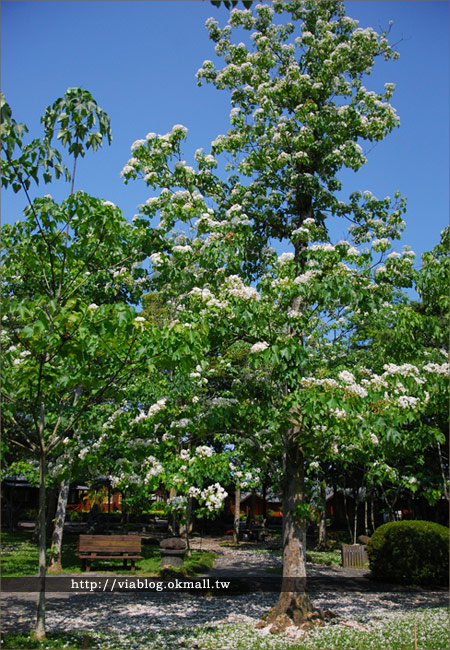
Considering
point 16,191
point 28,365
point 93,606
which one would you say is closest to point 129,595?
point 93,606

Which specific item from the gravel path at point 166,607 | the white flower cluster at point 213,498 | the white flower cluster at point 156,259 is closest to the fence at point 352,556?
the gravel path at point 166,607

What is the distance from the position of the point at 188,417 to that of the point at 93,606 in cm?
550

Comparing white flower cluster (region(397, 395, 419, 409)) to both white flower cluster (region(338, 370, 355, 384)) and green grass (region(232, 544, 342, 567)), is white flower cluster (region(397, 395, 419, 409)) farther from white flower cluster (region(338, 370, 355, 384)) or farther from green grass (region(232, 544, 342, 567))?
green grass (region(232, 544, 342, 567))

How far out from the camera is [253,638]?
8.27 meters

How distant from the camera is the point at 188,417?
27.0 ft

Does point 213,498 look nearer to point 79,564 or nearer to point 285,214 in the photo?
point 285,214

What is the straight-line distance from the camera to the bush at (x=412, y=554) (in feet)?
49.5

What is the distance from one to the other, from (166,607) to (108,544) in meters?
5.66

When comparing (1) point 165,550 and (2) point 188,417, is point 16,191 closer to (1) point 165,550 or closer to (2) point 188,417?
(2) point 188,417

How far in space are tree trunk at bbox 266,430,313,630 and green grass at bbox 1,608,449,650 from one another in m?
0.49

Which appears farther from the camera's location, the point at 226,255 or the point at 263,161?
the point at 263,161

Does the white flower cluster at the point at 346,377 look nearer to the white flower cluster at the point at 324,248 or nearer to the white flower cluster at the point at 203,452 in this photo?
the white flower cluster at the point at 324,248

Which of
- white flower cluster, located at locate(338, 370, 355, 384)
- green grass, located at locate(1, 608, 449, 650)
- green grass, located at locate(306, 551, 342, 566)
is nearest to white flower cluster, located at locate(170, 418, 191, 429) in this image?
white flower cluster, located at locate(338, 370, 355, 384)

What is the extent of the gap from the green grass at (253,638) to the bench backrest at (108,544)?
302 inches
